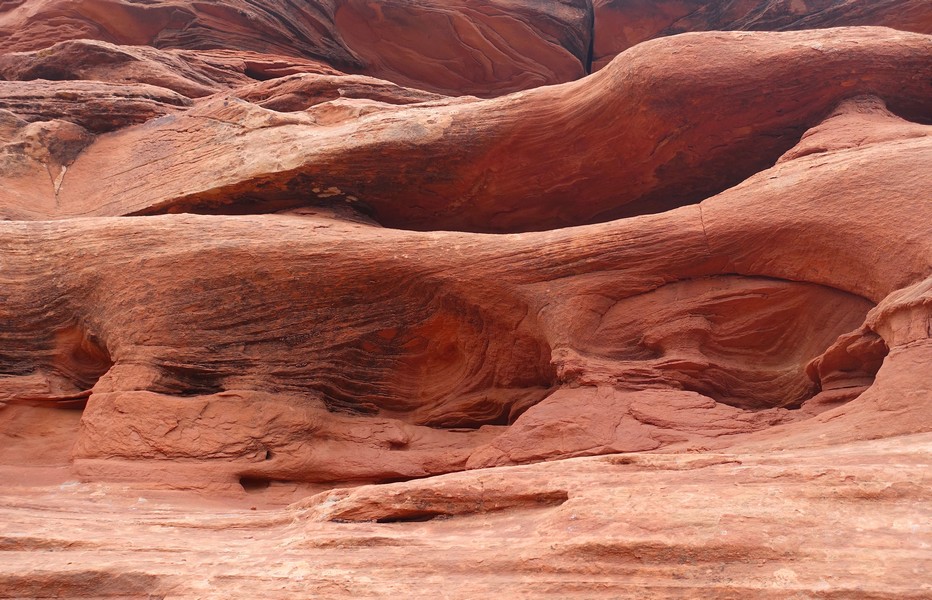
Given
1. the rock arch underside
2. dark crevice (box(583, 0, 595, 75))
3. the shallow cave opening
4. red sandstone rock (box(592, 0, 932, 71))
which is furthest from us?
dark crevice (box(583, 0, 595, 75))

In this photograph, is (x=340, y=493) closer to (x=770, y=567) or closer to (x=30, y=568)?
(x=30, y=568)

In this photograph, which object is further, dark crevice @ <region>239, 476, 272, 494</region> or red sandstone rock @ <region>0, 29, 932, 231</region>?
red sandstone rock @ <region>0, 29, 932, 231</region>

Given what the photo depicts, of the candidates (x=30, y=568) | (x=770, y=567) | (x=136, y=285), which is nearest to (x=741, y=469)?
(x=770, y=567)

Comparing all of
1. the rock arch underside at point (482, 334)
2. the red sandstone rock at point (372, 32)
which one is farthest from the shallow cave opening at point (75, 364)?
the red sandstone rock at point (372, 32)

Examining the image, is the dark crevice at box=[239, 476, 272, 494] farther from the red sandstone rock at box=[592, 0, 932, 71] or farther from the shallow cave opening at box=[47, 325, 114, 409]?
the red sandstone rock at box=[592, 0, 932, 71]

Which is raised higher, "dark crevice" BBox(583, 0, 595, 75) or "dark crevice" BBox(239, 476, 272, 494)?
"dark crevice" BBox(583, 0, 595, 75)

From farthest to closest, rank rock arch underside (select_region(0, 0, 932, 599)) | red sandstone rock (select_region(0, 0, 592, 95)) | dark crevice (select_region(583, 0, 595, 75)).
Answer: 1. dark crevice (select_region(583, 0, 595, 75))
2. red sandstone rock (select_region(0, 0, 592, 95))
3. rock arch underside (select_region(0, 0, 932, 599))

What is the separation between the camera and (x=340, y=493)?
5.79m

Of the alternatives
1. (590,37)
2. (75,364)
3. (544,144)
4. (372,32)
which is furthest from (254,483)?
(590,37)

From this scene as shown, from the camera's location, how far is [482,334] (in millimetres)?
8211

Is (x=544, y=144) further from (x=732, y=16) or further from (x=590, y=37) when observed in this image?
(x=590, y=37)

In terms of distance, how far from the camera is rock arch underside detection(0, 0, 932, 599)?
14.9 feet

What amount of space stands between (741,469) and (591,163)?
18.1 feet

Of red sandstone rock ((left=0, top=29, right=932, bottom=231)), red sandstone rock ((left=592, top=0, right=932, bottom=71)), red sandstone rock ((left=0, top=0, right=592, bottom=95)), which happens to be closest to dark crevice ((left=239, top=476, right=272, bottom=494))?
red sandstone rock ((left=0, top=29, right=932, bottom=231))
